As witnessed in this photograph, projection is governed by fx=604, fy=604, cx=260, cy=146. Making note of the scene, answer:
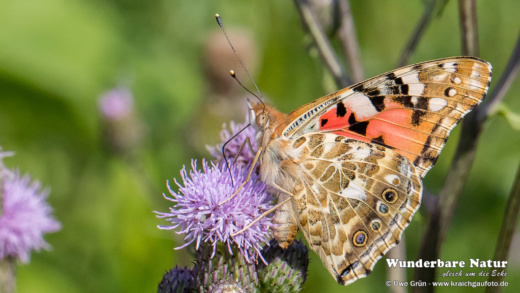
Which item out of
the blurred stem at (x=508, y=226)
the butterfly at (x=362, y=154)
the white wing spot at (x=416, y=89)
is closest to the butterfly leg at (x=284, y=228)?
the butterfly at (x=362, y=154)

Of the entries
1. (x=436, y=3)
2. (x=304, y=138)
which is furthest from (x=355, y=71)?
(x=304, y=138)

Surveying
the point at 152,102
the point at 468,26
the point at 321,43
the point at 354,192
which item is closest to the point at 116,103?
the point at 152,102

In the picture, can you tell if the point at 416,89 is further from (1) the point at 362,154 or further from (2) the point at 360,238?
(2) the point at 360,238

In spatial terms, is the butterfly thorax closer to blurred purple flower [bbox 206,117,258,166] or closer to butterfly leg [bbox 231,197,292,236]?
butterfly leg [bbox 231,197,292,236]

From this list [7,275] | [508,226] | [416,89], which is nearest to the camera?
[416,89]

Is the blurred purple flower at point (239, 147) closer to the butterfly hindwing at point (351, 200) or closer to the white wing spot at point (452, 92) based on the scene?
the butterfly hindwing at point (351, 200)
